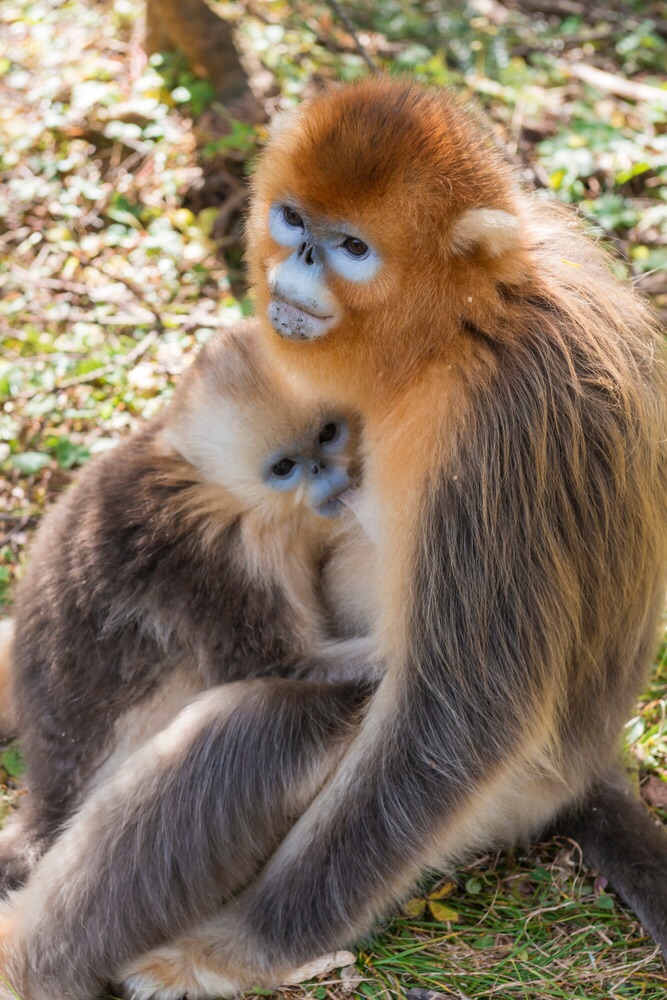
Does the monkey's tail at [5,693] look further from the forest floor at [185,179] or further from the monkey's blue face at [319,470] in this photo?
the monkey's blue face at [319,470]

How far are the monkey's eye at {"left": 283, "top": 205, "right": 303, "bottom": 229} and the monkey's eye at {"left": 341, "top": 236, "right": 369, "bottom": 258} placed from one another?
0.16m

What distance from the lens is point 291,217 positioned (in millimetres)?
Answer: 2797

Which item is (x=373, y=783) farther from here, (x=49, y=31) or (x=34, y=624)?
(x=49, y=31)

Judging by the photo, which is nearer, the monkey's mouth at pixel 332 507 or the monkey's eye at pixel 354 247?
the monkey's eye at pixel 354 247

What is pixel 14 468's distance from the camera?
4.91m

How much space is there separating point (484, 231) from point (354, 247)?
0.30 meters

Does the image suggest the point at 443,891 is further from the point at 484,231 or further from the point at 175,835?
the point at 484,231

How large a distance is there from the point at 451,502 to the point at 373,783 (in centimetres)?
75

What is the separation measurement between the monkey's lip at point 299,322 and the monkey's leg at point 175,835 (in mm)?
975

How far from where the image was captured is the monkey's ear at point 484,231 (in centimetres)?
258

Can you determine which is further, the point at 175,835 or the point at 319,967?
the point at 319,967

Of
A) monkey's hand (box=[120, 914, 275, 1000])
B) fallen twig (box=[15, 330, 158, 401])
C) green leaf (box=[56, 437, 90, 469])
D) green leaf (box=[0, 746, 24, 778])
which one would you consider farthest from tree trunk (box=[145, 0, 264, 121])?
monkey's hand (box=[120, 914, 275, 1000])

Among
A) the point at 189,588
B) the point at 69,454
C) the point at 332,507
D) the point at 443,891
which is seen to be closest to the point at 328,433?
the point at 332,507

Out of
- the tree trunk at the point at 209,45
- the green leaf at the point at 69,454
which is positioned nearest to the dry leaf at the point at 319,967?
the green leaf at the point at 69,454
